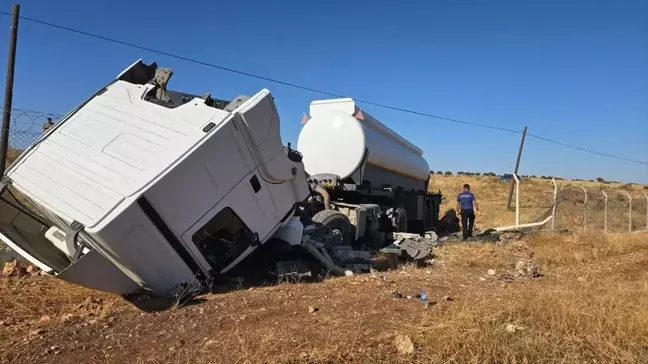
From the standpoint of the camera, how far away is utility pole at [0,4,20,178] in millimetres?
6965

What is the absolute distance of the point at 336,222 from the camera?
909cm

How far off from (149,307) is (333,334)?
2213 mm

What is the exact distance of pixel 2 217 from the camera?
562 centimetres

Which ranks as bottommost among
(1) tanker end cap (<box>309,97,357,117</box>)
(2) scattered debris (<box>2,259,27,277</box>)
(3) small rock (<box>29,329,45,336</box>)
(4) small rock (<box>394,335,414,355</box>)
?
(2) scattered debris (<box>2,259,27,277</box>)

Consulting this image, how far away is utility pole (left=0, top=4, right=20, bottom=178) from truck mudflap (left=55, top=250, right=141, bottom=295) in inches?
118

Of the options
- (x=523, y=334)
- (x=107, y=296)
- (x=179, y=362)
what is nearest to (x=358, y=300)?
(x=523, y=334)

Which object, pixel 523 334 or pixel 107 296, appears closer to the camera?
pixel 523 334

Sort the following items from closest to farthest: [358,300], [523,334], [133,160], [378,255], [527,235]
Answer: [523,334], [133,160], [358,300], [378,255], [527,235]

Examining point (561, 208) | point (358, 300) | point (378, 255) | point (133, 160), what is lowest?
point (561, 208)

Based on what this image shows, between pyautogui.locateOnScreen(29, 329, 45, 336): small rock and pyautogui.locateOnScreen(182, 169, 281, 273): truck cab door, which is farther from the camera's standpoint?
pyautogui.locateOnScreen(182, 169, 281, 273): truck cab door

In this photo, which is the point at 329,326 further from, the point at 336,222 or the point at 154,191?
the point at 336,222

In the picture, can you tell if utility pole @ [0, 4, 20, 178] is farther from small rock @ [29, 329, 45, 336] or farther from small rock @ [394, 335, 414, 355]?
small rock @ [394, 335, 414, 355]

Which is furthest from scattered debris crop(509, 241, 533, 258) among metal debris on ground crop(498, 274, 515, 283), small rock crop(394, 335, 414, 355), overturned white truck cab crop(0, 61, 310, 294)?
small rock crop(394, 335, 414, 355)

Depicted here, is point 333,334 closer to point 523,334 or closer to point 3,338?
point 523,334
